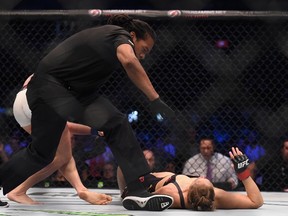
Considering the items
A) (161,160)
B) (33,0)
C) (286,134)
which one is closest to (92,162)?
(161,160)

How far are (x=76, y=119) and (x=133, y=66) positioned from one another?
0.91ft

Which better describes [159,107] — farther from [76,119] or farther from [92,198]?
[92,198]

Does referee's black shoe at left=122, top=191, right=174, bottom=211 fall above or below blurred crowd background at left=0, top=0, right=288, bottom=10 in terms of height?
below

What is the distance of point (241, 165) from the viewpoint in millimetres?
2193

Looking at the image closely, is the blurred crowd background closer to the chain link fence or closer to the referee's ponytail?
the chain link fence

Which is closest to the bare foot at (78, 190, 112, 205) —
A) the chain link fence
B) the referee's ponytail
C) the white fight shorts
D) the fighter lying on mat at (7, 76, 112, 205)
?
the fighter lying on mat at (7, 76, 112, 205)

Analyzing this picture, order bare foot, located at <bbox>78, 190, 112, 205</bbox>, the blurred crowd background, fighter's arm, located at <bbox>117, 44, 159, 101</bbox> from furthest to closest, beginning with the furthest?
the blurred crowd background, bare foot, located at <bbox>78, 190, 112, 205</bbox>, fighter's arm, located at <bbox>117, 44, 159, 101</bbox>

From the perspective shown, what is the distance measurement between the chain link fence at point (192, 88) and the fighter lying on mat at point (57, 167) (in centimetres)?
→ 106

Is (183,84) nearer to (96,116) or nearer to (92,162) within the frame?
(92,162)

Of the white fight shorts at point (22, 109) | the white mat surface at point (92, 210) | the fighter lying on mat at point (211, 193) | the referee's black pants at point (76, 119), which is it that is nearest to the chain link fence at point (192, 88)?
the white mat surface at point (92, 210)

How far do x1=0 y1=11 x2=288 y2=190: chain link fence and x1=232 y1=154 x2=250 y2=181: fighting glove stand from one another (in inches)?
Result: 51.2

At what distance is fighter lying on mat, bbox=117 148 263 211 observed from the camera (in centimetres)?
213

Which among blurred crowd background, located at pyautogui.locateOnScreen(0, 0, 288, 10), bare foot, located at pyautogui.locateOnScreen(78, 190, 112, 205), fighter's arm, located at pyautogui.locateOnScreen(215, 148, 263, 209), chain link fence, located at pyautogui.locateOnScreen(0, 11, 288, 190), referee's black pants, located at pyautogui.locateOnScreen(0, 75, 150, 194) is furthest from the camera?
chain link fence, located at pyautogui.locateOnScreen(0, 11, 288, 190)

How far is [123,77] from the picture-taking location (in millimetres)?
3750
